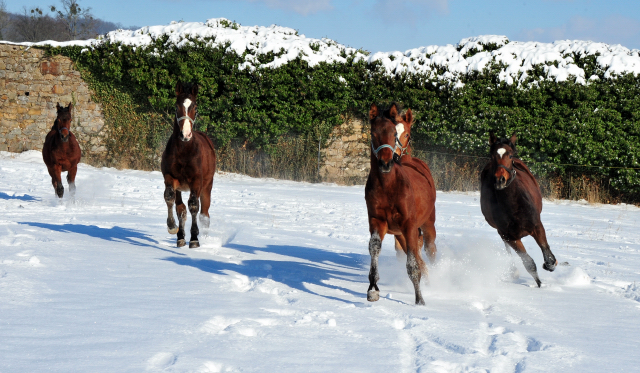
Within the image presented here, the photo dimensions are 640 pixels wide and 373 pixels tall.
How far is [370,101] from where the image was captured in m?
16.4

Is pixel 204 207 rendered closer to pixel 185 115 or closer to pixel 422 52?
pixel 185 115

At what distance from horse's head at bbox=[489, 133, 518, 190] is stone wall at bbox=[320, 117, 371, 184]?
10.9m

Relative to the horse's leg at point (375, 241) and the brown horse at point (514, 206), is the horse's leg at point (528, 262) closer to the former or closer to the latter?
the brown horse at point (514, 206)

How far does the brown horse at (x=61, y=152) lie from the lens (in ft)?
34.4

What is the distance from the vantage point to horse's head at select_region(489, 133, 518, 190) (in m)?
5.41

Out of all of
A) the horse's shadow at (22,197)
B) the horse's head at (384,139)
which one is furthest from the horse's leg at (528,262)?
the horse's shadow at (22,197)

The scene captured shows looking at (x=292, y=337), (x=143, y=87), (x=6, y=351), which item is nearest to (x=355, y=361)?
(x=292, y=337)

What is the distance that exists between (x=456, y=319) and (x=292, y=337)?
143cm

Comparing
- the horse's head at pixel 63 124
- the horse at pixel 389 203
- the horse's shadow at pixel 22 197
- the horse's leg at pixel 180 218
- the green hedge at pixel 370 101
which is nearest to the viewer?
the horse at pixel 389 203

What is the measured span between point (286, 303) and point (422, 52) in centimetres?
1330

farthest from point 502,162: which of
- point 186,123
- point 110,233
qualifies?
point 110,233

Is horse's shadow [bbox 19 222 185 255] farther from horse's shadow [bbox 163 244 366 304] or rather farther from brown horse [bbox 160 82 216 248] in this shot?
horse's shadow [bbox 163 244 366 304]

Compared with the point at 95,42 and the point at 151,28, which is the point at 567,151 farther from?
the point at 95,42

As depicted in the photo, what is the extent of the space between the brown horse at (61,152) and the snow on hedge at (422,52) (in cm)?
712
